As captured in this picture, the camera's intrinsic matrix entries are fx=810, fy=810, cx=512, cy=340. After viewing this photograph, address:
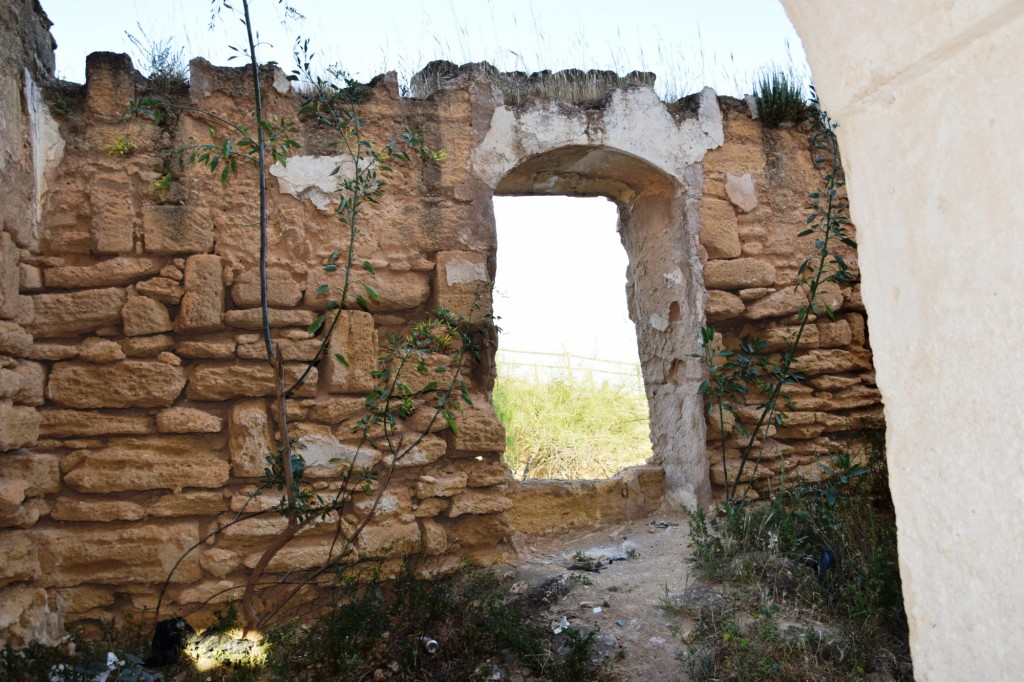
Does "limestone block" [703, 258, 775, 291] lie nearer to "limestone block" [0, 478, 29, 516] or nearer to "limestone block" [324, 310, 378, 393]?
"limestone block" [324, 310, 378, 393]

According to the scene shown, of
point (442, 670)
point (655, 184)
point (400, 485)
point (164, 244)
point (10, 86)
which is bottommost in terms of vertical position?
point (442, 670)

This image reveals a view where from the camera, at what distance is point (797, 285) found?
4.50 metres

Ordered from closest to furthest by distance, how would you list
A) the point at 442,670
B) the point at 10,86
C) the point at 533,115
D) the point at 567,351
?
the point at 442,670
the point at 10,86
the point at 533,115
the point at 567,351

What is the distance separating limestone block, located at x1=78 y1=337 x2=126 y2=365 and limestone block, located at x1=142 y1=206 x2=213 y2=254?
0.46 meters

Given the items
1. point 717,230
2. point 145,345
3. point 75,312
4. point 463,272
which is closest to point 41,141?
point 75,312

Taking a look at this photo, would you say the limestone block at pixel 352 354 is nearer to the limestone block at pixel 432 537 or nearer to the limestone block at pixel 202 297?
the limestone block at pixel 202 297

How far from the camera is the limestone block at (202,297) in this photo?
3.67m

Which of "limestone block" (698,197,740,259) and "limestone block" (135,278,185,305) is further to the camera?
"limestone block" (698,197,740,259)

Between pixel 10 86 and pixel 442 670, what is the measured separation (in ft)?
9.93

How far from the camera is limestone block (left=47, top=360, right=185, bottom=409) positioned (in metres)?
3.54

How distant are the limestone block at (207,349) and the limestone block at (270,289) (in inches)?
7.8

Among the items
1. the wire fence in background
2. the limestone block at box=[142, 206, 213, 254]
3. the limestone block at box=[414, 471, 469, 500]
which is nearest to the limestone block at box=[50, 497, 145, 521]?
the limestone block at box=[142, 206, 213, 254]

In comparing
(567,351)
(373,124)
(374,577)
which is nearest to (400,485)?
(374,577)

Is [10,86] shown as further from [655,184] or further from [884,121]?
[884,121]
